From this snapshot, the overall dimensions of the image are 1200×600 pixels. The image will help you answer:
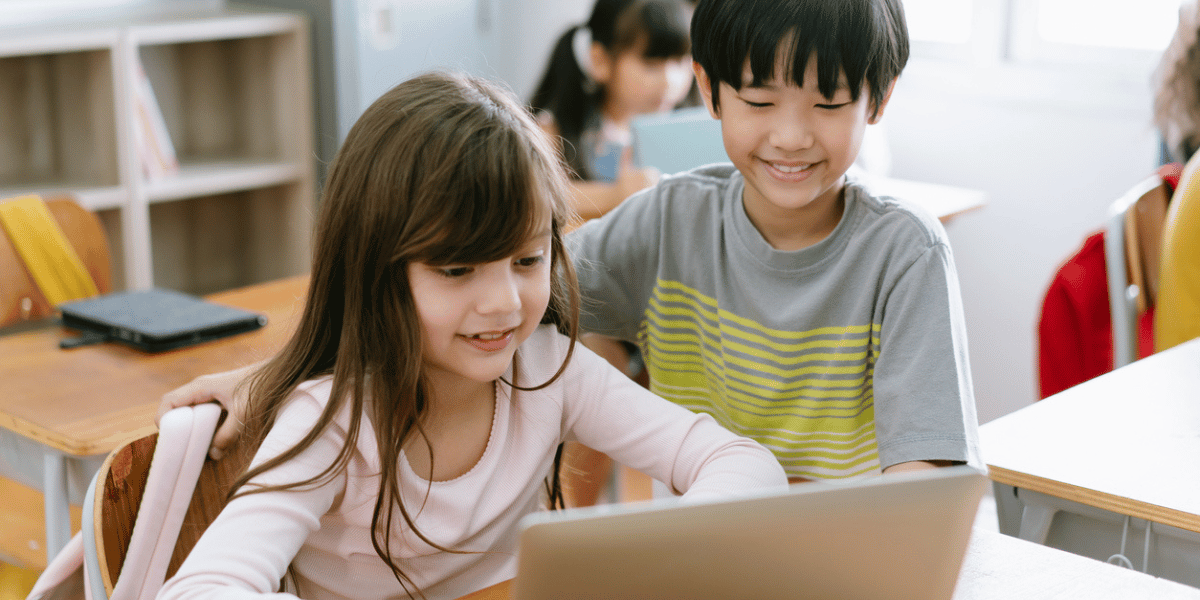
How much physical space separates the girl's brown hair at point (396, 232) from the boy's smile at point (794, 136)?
0.73 ft

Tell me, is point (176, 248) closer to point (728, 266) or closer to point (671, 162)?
point (671, 162)

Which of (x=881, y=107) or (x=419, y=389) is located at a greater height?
(x=881, y=107)

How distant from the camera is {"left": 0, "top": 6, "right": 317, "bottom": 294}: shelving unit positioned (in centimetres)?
284

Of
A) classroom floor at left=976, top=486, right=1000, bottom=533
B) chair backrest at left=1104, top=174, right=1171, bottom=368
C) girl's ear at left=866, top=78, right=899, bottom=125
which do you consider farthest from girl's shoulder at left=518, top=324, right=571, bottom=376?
classroom floor at left=976, top=486, right=1000, bottom=533

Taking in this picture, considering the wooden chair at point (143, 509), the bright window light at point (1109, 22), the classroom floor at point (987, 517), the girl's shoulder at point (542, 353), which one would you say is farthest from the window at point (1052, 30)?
the wooden chair at point (143, 509)

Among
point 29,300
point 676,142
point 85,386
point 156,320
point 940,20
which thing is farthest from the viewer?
point 940,20

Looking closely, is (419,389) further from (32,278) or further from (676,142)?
(676,142)

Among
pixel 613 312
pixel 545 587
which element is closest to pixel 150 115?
pixel 613 312

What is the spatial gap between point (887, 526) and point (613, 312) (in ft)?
2.31

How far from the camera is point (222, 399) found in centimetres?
99

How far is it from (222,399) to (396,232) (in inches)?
9.5

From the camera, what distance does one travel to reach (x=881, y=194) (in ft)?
3.72

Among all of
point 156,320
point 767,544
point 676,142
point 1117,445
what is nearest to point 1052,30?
point 676,142

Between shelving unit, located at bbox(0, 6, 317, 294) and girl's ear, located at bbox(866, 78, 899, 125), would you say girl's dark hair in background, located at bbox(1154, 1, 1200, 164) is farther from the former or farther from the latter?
shelving unit, located at bbox(0, 6, 317, 294)
